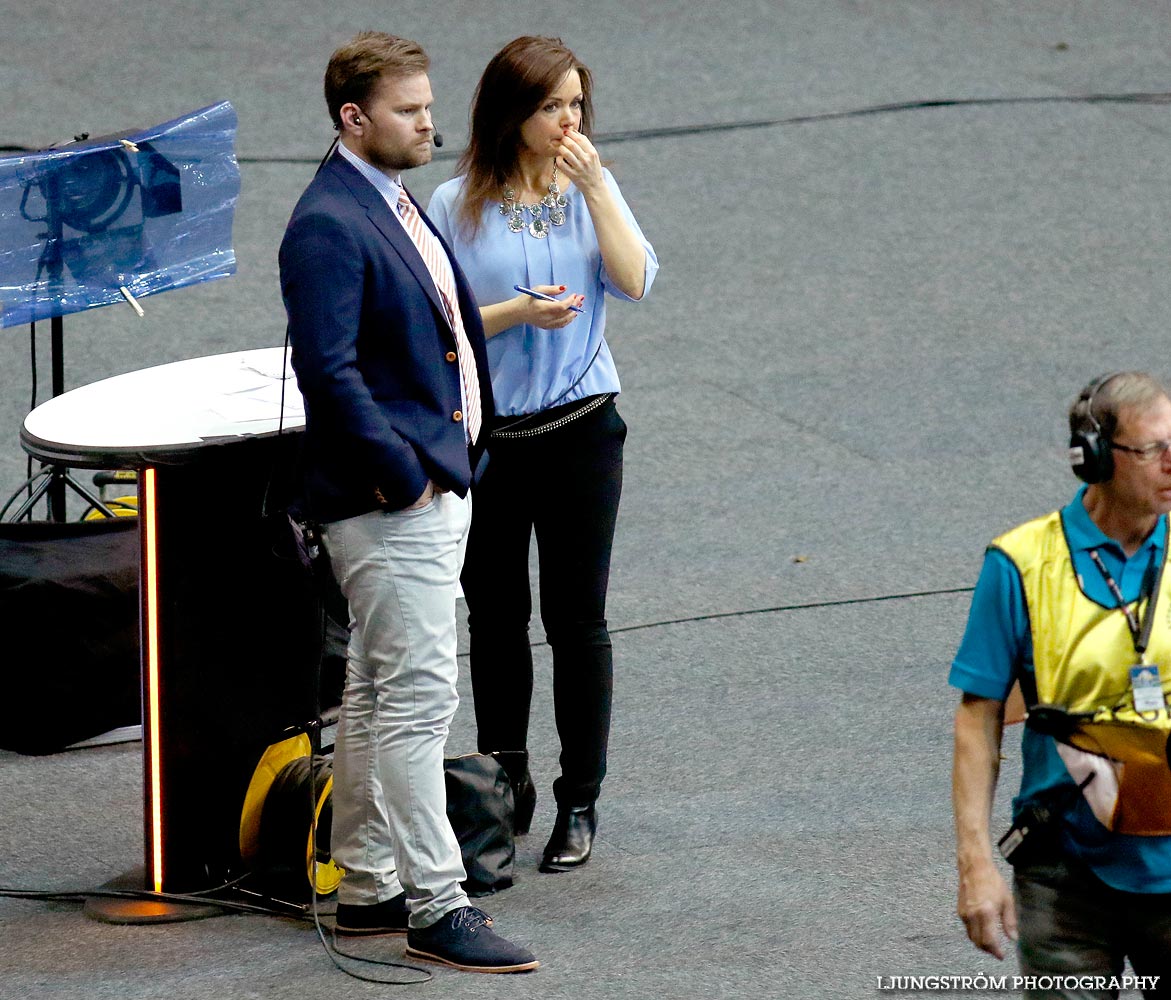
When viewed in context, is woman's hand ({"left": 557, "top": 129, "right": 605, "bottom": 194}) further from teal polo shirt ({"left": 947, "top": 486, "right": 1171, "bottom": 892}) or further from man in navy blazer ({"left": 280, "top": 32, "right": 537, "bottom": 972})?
teal polo shirt ({"left": 947, "top": 486, "right": 1171, "bottom": 892})

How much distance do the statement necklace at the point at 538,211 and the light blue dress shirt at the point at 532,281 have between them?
0.01 metres

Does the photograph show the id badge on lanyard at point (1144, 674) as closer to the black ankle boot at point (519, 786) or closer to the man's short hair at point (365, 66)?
the man's short hair at point (365, 66)

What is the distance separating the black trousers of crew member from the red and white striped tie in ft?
1.37

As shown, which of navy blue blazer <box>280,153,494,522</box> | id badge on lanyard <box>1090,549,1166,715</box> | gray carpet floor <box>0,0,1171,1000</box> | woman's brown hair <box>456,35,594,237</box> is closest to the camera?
id badge on lanyard <box>1090,549,1166,715</box>

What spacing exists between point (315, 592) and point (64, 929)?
0.96 metres

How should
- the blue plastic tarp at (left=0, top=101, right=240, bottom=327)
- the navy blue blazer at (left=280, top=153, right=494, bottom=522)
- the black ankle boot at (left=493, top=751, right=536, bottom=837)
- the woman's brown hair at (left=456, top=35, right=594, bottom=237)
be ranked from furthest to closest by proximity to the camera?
1. the blue plastic tarp at (left=0, top=101, right=240, bottom=327)
2. the black ankle boot at (left=493, top=751, right=536, bottom=837)
3. the woman's brown hair at (left=456, top=35, right=594, bottom=237)
4. the navy blue blazer at (left=280, top=153, right=494, bottom=522)

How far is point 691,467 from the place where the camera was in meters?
7.50

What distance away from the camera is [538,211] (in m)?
4.58

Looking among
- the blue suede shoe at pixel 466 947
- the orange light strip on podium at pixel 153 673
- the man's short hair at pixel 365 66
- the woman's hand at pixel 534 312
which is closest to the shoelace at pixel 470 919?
the blue suede shoe at pixel 466 947

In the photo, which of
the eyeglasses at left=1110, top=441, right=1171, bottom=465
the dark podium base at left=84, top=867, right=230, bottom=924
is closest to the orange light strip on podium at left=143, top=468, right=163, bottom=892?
the dark podium base at left=84, top=867, right=230, bottom=924

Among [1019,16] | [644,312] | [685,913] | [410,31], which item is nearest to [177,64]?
[410,31]

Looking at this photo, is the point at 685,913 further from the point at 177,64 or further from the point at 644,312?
the point at 177,64

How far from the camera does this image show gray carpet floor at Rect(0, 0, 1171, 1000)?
433 cm

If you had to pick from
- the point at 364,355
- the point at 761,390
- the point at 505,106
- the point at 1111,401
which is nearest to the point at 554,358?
the point at 505,106
